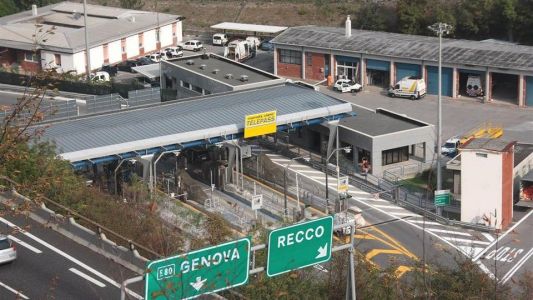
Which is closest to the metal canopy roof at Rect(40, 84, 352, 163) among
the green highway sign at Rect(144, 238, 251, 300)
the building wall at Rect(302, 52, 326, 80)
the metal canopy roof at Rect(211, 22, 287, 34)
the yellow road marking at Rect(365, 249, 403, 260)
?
the yellow road marking at Rect(365, 249, 403, 260)

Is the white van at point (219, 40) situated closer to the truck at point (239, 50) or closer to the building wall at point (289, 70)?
the truck at point (239, 50)

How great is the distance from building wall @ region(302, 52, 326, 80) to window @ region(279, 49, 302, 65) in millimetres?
714

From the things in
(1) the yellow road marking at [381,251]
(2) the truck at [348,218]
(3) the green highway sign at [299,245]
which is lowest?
(1) the yellow road marking at [381,251]

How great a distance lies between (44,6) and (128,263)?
69.0 m

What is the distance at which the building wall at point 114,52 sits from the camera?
229ft

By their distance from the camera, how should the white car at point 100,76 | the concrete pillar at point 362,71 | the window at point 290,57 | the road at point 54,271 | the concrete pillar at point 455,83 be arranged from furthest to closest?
1. the window at point 290,57
2. the white car at point 100,76
3. the concrete pillar at point 362,71
4. the concrete pillar at point 455,83
5. the road at point 54,271

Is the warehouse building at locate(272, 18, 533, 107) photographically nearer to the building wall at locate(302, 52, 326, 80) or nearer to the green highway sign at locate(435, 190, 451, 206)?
the building wall at locate(302, 52, 326, 80)

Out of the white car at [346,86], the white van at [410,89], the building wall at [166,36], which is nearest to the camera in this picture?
the white van at [410,89]

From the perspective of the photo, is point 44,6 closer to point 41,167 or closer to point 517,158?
point 517,158

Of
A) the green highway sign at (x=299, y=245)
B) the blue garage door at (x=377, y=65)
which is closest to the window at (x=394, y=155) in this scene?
the blue garage door at (x=377, y=65)

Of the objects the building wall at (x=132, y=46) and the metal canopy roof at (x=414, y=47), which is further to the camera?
the building wall at (x=132, y=46)

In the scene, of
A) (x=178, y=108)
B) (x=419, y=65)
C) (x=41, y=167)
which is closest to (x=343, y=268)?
(x=41, y=167)

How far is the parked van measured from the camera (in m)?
58.3

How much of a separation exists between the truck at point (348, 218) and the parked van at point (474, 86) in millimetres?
19042
